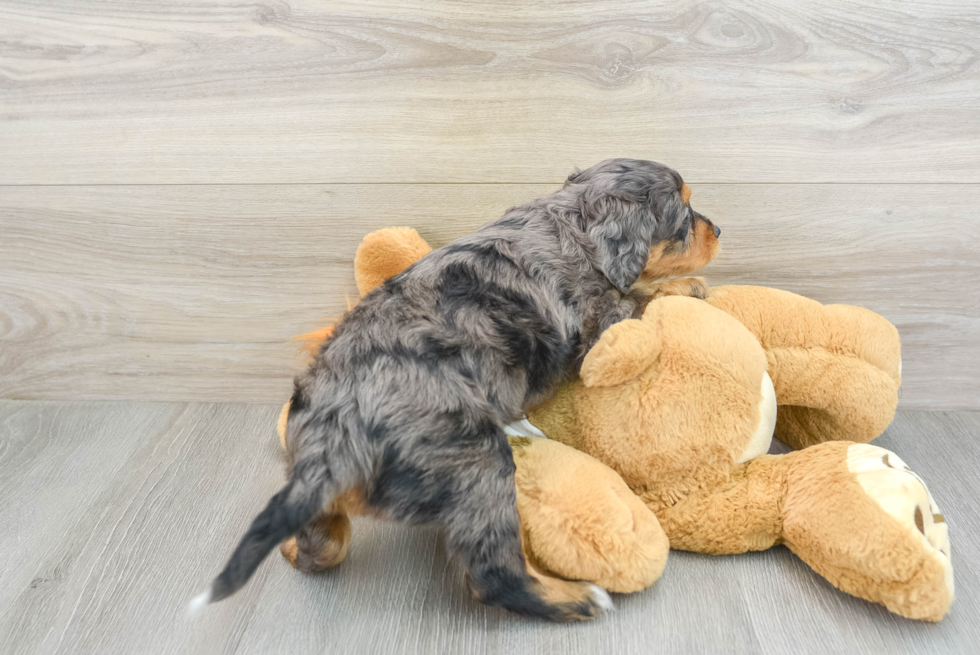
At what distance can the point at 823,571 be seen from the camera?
3.59ft

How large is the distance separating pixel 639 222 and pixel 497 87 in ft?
1.47

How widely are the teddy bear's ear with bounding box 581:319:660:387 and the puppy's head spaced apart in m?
0.12

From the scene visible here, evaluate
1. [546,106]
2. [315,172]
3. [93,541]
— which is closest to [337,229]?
[315,172]

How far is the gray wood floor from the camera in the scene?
103cm

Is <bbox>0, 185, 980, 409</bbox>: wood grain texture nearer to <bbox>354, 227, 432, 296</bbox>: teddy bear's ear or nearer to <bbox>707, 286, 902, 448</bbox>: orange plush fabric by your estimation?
<bbox>354, 227, 432, 296</bbox>: teddy bear's ear

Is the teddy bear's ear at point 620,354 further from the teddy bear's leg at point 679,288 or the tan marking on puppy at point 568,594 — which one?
the tan marking on puppy at point 568,594

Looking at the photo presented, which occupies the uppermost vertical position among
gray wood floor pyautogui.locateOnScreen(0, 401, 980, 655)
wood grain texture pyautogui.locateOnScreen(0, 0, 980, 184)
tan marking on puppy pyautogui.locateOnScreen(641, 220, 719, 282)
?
wood grain texture pyautogui.locateOnScreen(0, 0, 980, 184)

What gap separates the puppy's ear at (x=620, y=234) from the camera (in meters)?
1.19

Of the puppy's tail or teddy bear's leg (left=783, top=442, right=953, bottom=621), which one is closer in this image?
the puppy's tail

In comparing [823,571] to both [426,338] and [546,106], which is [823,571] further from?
[546,106]

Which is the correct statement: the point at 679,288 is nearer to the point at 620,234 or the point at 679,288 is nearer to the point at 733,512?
the point at 620,234

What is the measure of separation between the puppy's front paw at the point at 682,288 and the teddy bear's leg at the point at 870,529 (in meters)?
0.36

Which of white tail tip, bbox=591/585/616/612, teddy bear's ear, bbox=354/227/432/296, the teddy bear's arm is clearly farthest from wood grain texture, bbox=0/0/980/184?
white tail tip, bbox=591/585/616/612

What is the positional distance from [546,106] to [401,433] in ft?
2.59
